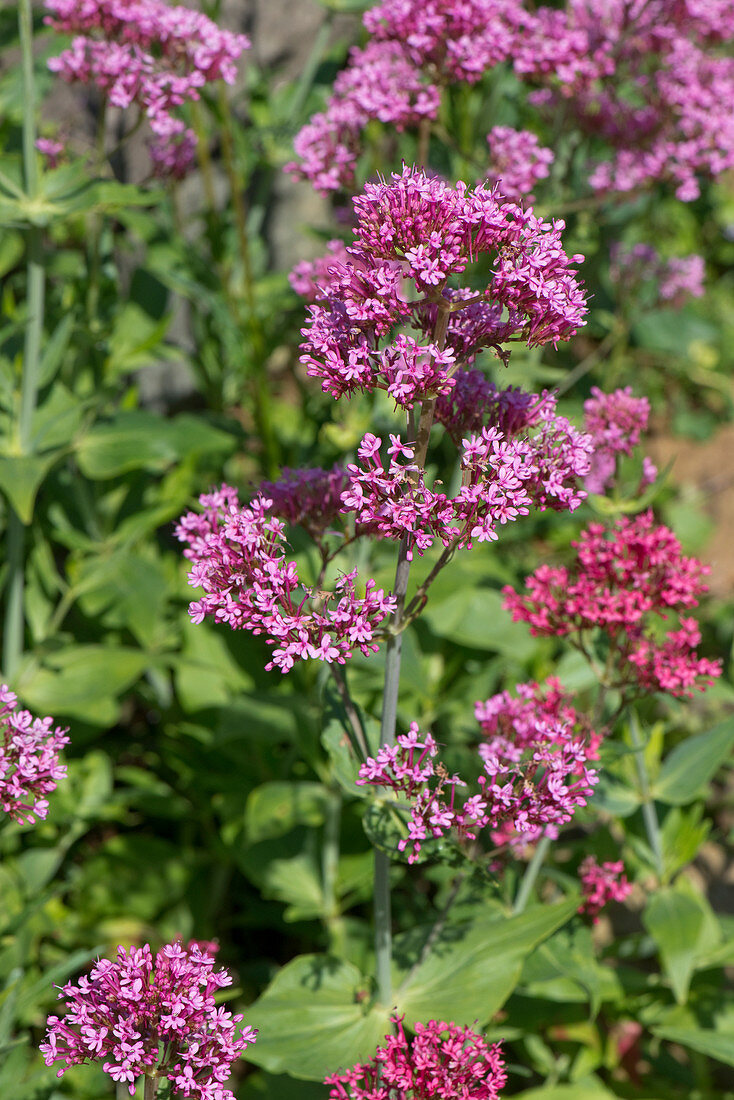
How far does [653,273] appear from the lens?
524 cm

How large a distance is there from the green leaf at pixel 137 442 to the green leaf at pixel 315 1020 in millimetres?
1898

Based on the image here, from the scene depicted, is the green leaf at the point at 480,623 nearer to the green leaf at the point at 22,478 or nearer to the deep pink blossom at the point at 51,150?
the green leaf at the point at 22,478

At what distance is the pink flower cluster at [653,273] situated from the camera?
504 cm

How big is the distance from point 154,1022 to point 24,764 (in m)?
0.60

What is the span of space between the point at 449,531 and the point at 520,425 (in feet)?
1.15

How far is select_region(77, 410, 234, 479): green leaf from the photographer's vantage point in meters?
3.93

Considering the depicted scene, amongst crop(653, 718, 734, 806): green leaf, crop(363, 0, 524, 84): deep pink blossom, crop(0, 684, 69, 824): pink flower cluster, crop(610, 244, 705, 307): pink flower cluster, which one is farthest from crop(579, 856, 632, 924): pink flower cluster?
crop(610, 244, 705, 307): pink flower cluster

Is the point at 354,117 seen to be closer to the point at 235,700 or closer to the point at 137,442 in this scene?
the point at 137,442

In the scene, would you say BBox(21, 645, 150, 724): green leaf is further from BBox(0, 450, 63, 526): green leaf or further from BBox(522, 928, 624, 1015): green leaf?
BBox(522, 928, 624, 1015): green leaf

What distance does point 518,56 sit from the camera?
3998 mm

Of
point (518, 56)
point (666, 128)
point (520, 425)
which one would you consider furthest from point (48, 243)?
point (520, 425)

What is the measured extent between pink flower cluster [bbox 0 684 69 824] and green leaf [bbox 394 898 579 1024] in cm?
118

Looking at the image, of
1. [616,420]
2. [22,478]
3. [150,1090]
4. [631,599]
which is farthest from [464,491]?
[22,478]

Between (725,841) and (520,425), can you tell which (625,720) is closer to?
(520,425)
